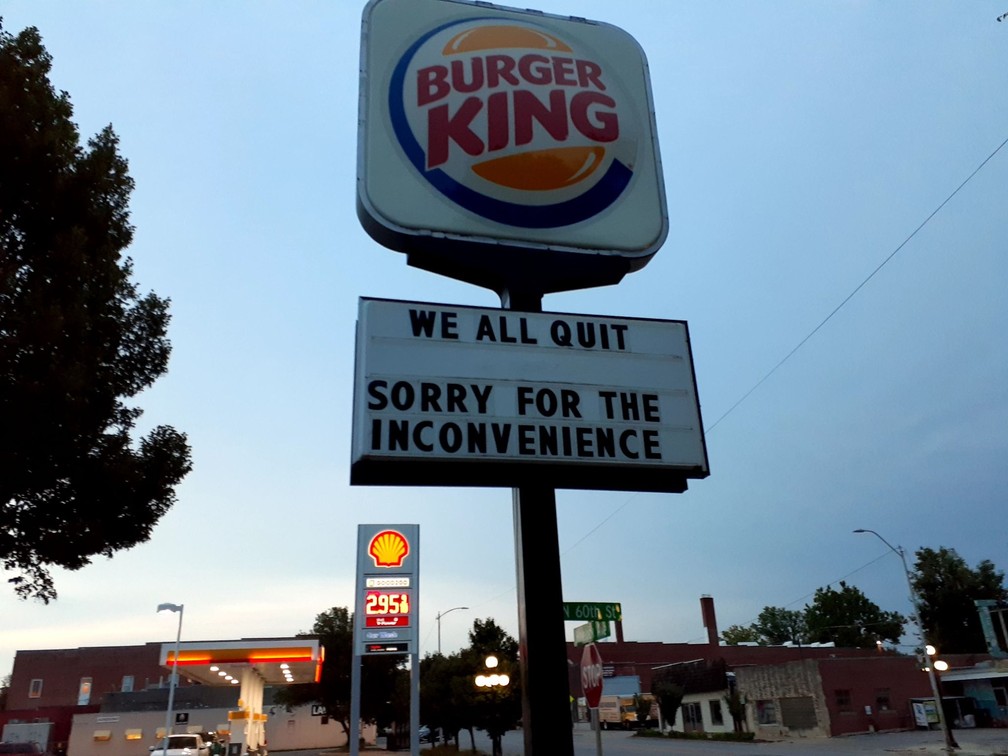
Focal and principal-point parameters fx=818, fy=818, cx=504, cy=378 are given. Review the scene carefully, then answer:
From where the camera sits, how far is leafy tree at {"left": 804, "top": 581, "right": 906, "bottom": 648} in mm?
98375

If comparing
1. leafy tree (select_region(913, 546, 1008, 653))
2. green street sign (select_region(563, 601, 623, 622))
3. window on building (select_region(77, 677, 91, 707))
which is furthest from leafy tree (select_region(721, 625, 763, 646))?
green street sign (select_region(563, 601, 623, 622))

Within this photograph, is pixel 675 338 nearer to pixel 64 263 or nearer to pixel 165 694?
pixel 64 263

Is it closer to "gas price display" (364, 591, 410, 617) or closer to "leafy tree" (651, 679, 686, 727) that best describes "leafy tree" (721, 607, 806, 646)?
"leafy tree" (651, 679, 686, 727)

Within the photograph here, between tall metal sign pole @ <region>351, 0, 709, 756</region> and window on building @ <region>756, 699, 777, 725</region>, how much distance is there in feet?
161

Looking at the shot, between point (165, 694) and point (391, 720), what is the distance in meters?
19.2

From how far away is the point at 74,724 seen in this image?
5822cm

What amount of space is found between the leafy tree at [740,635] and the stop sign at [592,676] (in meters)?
111

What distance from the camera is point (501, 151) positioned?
24.7ft

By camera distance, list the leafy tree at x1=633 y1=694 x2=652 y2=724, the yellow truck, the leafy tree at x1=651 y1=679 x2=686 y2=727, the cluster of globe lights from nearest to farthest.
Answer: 1. the cluster of globe lights
2. the leafy tree at x1=651 y1=679 x2=686 y2=727
3. the leafy tree at x1=633 y1=694 x2=652 y2=724
4. the yellow truck

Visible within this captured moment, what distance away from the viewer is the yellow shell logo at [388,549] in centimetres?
2155

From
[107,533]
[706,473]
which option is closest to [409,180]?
[706,473]

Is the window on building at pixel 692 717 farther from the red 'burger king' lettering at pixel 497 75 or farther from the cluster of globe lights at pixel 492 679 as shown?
Answer: the red 'burger king' lettering at pixel 497 75

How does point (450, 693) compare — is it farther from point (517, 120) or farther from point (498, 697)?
point (517, 120)

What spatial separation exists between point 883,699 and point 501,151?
53462 mm
